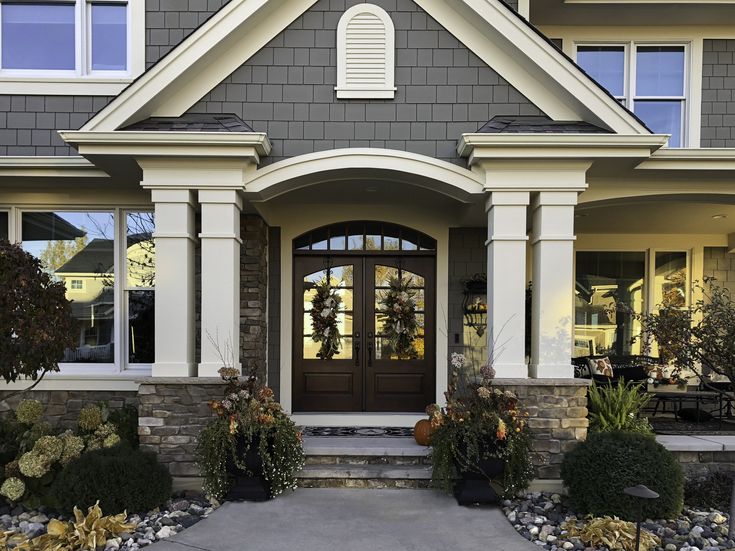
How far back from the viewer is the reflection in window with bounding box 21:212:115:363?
6.29m

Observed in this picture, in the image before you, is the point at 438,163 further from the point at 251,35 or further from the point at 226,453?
the point at 226,453

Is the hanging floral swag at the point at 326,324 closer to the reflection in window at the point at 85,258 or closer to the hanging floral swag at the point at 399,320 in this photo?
the hanging floral swag at the point at 399,320

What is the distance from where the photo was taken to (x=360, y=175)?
5469mm

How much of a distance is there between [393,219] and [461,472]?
3.40 m

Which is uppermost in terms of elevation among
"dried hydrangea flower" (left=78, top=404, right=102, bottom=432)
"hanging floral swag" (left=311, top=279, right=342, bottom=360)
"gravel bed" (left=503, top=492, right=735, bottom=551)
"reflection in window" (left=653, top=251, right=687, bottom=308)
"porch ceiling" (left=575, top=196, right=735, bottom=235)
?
"porch ceiling" (left=575, top=196, right=735, bottom=235)

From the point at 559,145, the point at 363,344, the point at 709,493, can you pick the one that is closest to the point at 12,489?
the point at 363,344

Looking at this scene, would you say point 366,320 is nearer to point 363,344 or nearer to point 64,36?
point 363,344

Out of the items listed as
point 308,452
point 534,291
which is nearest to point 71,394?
point 308,452

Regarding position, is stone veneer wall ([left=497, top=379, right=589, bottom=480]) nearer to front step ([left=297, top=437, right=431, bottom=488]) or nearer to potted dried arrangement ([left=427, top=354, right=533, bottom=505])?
potted dried arrangement ([left=427, top=354, right=533, bottom=505])

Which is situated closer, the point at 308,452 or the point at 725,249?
the point at 308,452

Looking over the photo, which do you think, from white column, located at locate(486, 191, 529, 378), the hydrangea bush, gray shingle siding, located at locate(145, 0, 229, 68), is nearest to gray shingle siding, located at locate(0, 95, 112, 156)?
gray shingle siding, located at locate(145, 0, 229, 68)

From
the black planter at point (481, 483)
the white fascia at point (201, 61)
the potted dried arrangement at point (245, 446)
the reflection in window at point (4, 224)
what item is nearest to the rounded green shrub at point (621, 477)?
the black planter at point (481, 483)

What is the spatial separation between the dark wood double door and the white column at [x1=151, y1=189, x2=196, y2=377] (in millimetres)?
2199

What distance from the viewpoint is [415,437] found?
18.9 feet
